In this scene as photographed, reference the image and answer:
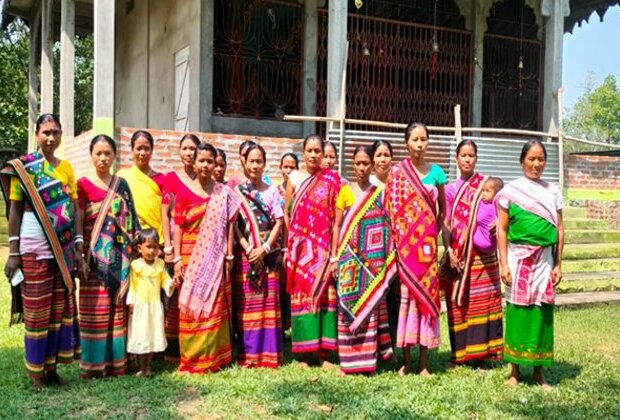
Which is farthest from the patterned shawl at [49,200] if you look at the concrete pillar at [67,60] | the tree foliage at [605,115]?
the tree foliage at [605,115]

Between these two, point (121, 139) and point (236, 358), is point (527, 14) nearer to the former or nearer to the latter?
point (121, 139)

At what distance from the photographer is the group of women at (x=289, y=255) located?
3885 mm

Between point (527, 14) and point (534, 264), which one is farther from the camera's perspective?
point (527, 14)

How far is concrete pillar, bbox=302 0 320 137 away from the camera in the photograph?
9680 mm

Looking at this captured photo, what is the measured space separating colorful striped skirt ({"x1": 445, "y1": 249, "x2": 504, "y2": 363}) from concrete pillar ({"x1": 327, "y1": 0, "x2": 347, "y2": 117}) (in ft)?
13.0

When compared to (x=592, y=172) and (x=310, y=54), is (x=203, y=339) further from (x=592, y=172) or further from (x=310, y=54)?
(x=592, y=172)

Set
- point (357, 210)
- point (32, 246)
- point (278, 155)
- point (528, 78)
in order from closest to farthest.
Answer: point (32, 246) < point (357, 210) < point (278, 155) < point (528, 78)

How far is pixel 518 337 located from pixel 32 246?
3050 millimetres

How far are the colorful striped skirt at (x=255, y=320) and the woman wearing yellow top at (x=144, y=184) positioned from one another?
0.63 metres

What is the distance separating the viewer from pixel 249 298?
14.5ft

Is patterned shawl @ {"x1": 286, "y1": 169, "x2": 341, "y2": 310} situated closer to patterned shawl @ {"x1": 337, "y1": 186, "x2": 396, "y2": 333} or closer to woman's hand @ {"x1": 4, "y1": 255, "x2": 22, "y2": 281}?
patterned shawl @ {"x1": 337, "y1": 186, "x2": 396, "y2": 333}

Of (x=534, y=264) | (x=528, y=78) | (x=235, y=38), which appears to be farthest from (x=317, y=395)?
(x=528, y=78)

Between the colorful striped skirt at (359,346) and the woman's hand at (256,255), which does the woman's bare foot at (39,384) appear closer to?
the woman's hand at (256,255)

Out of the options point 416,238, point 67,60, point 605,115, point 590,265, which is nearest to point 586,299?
point 590,265
